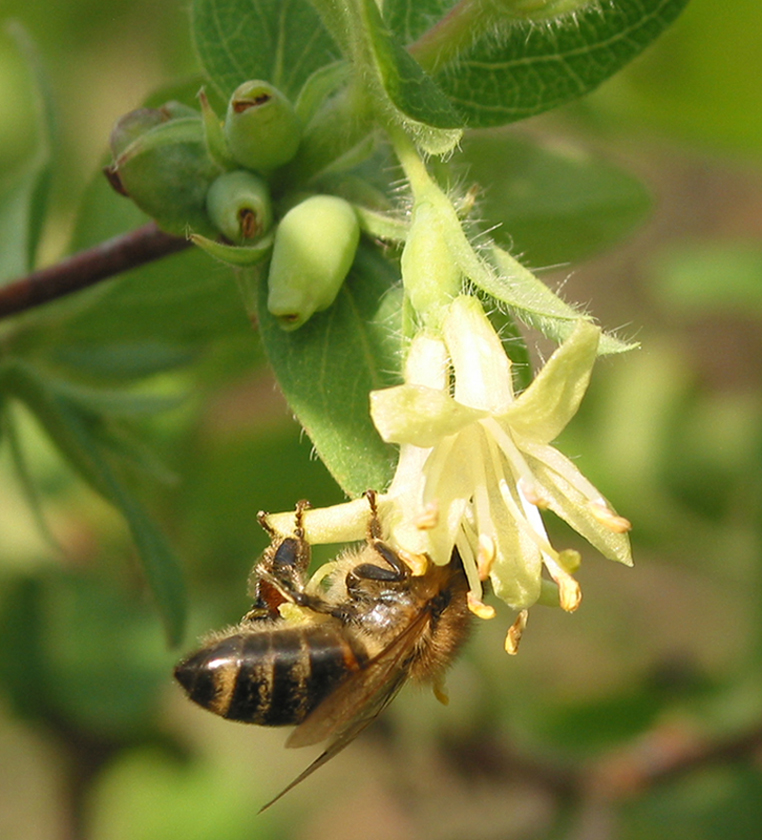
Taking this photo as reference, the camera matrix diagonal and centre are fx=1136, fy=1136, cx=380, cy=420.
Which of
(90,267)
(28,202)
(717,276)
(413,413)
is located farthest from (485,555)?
(717,276)

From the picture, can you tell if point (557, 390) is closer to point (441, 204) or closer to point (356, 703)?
point (441, 204)

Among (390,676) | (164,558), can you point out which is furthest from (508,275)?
(164,558)

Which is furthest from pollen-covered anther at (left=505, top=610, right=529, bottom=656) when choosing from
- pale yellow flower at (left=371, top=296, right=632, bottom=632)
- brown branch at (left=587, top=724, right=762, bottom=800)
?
brown branch at (left=587, top=724, right=762, bottom=800)

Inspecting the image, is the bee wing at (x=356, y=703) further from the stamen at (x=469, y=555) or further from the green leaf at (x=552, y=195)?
the green leaf at (x=552, y=195)

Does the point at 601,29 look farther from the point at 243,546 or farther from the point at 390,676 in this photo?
the point at 243,546

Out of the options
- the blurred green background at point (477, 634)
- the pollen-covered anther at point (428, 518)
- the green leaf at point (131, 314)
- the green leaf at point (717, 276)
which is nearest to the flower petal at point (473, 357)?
the pollen-covered anther at point (428, 518)

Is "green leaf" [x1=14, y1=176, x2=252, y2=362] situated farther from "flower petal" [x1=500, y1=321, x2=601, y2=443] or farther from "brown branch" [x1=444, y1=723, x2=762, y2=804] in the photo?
"brown branch" [x1=444, y1=723, x2=762, y2=804]
